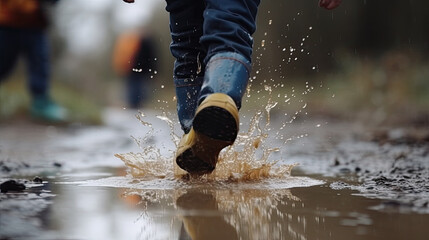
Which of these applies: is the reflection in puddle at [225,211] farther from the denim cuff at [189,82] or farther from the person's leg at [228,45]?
the denim cuff at [189,82]

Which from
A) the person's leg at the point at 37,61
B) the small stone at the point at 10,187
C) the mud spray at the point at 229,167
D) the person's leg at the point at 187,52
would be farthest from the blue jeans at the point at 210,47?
the person's leg at the point at 37,61

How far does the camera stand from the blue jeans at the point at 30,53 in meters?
8.16

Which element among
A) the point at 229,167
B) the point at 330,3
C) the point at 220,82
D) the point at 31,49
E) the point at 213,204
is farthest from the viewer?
the point at 31,49

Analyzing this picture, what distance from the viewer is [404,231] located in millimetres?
1447

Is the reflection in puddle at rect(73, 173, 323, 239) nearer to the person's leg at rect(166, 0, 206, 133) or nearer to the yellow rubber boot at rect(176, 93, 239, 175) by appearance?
the yellow rubber boot at rect(176, 93, 239, 175)

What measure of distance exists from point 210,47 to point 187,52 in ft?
0.96

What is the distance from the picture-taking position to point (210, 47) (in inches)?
84.4

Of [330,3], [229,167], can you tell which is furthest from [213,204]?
[330,3]

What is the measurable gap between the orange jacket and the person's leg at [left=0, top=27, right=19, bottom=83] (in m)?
0.13

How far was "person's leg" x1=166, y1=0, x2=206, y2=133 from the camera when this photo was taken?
237 cm

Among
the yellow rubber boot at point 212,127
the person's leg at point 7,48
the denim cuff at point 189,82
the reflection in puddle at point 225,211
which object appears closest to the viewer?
the reflection in puddle at point 225,211

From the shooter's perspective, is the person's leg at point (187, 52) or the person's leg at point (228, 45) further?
the person's leg at point (187, 52)

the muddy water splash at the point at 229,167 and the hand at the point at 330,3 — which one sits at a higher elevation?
the hand at the point at 330,3

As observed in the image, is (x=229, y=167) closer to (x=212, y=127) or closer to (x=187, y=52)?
(x=187, y=52)
